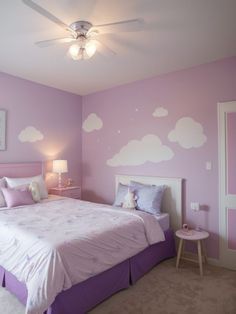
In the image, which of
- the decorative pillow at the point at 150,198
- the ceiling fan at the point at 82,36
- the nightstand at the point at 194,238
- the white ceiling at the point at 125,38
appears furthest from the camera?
the decorative pillow at the point at 150,198

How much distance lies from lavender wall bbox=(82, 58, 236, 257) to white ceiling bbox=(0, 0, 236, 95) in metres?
0.23

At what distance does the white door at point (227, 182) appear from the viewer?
2.90 meters

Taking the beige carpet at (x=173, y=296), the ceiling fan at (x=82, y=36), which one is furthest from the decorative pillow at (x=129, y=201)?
the ceiling fan at (x=82, y=36)

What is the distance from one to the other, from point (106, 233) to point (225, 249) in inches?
66.3

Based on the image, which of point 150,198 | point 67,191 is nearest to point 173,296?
point 150,198

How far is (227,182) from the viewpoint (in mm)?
2951

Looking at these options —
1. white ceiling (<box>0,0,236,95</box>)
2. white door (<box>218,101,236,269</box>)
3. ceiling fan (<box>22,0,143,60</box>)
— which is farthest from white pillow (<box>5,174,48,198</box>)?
white door (<box>218,101,236,269</box>)

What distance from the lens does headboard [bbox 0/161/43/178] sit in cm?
351

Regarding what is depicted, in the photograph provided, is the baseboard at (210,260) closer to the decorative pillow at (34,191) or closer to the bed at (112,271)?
the bed at (112,271)

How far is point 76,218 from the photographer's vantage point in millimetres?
2586

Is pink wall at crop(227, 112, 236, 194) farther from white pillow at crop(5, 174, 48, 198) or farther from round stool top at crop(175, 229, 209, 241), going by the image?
white pillow at crop(5, 174, 48, 198)

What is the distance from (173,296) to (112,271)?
0.65 m

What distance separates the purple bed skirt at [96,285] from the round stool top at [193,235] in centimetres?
32

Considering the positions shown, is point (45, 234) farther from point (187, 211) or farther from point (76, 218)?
point (187, 211)
